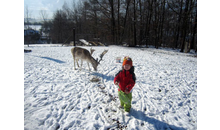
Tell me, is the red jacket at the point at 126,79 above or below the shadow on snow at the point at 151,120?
above

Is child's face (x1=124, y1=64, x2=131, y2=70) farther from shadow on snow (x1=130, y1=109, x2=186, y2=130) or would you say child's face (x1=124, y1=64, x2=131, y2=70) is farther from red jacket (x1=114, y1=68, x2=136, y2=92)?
shadow on snow (x1=130, y1=109, x2=186, y2=130)

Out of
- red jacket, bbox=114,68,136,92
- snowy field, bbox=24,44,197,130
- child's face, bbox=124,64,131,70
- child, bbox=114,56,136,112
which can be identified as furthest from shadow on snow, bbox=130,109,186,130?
child's face, bbox=124,64,131,70

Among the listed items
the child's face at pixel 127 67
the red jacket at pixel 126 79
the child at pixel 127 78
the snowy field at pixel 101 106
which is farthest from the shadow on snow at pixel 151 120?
the child's face at pixel 127 67

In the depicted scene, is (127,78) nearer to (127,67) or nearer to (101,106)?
(127,67)

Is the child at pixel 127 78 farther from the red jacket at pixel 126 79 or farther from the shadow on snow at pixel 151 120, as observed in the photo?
the shadow on snow at pixel 151 120

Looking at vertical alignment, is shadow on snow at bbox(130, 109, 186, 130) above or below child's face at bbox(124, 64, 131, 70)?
below

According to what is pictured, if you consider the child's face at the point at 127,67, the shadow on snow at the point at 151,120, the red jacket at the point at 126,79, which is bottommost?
the shadow on snow at the point at 151,120

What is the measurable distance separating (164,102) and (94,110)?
2353 mm

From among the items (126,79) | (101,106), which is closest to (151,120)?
(126,79)
